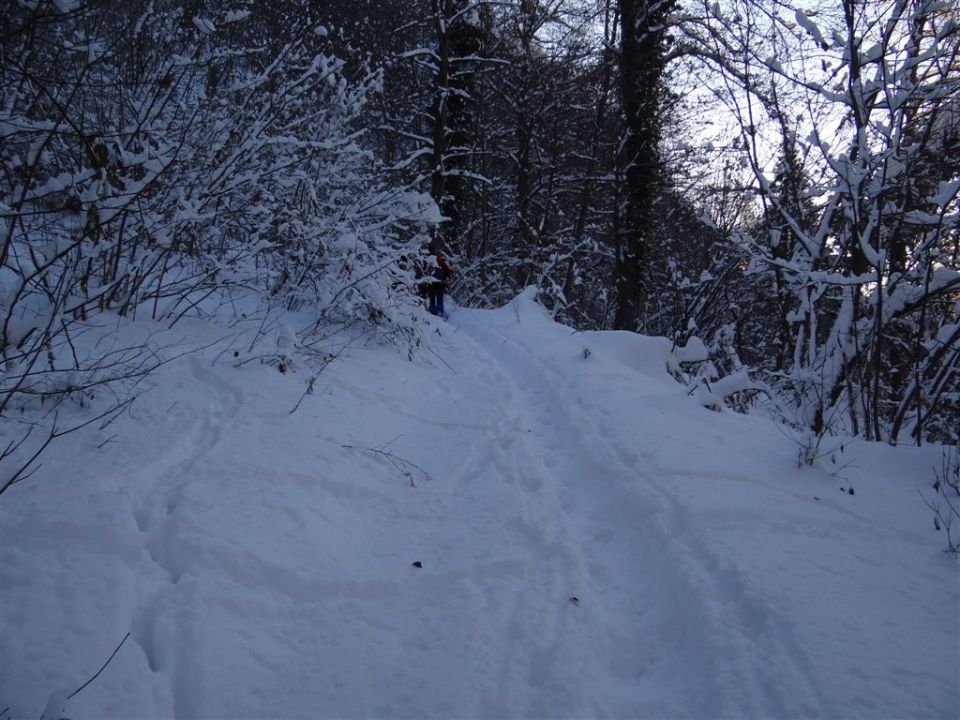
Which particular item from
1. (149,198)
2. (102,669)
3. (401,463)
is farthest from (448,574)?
(149,198)

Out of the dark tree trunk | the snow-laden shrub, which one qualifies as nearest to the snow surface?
the snow-laden shrub

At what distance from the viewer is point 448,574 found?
105 inches

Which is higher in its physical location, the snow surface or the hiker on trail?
the hiker on trail

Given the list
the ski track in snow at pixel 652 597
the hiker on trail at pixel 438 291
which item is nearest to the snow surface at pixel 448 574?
the ski track in snow at pixel 652 597

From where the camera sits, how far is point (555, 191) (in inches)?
637

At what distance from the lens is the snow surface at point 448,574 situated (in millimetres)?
1919

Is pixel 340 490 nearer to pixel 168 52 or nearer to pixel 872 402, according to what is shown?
pixel 168 52

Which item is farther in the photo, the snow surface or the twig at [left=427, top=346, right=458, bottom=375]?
the twig at [left=427, top=346, right=458, bottom=375]

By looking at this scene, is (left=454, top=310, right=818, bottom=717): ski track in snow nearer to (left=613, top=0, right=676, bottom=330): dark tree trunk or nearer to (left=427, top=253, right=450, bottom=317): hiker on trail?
(left=427, top=253, right=450, bottom=317): hiker on trail

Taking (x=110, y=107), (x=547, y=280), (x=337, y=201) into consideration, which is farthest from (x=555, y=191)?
(x=110, y=107)

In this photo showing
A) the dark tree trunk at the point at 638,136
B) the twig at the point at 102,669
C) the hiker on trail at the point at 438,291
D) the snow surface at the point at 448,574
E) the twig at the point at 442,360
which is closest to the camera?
the twig at the point at 102,669

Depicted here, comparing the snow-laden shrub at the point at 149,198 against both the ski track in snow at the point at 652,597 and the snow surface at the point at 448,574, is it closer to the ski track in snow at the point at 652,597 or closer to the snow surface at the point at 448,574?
the snow surface at the point at 448,574

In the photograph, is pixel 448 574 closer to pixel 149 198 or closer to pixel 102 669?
pixel 102 669

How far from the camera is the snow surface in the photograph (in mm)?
1919
